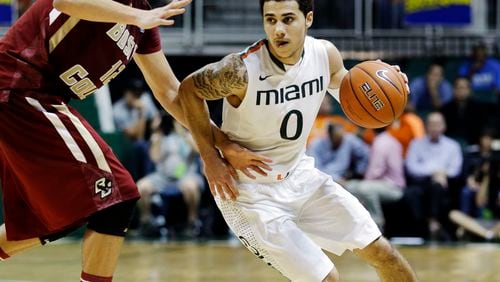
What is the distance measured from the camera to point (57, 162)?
446 centimetres

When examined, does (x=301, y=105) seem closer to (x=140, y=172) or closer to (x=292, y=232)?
(x=292, y=232)

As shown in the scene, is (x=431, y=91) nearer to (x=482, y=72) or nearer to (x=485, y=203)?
(x=482, y=72)

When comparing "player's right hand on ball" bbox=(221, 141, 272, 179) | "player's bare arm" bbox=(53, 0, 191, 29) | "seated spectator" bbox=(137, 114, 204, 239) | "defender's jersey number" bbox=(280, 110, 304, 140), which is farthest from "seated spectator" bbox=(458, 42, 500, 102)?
"player's bare arm" bbox=(53, 0, 191, 29)

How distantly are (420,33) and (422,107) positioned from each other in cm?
188

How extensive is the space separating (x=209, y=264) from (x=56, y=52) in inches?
170

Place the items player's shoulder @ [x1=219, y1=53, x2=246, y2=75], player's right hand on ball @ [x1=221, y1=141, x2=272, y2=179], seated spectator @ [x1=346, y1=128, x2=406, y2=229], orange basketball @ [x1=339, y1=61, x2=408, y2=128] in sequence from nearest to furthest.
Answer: player's shoulder @ [x1=219, y1=53, x2=246, y2=75] → player's right hand on ball @ [x1=221, y1=141, x2=272, y2=179] → orange basketball @ [x1=339, y1=61, x2=408, y2=128] → seated spectator @ [x1=346, y1=128, x2=406, y2=229]

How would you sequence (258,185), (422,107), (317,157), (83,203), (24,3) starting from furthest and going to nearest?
(24,3) < (422,107) < (317,157) < (258,185) < (83,203)

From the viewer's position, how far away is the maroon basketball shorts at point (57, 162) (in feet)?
14.6

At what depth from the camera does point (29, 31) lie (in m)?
4.59

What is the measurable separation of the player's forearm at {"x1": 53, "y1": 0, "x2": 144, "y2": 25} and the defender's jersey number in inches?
38.8

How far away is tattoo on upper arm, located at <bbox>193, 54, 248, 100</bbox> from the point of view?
454cm

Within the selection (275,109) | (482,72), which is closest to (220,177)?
(275,109)

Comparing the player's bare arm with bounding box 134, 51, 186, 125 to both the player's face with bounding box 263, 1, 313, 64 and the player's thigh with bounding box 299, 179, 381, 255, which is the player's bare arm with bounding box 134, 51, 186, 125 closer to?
the player's face with bounding box 263, 1, 313, 64

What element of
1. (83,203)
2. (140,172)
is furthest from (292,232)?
(140,172)
